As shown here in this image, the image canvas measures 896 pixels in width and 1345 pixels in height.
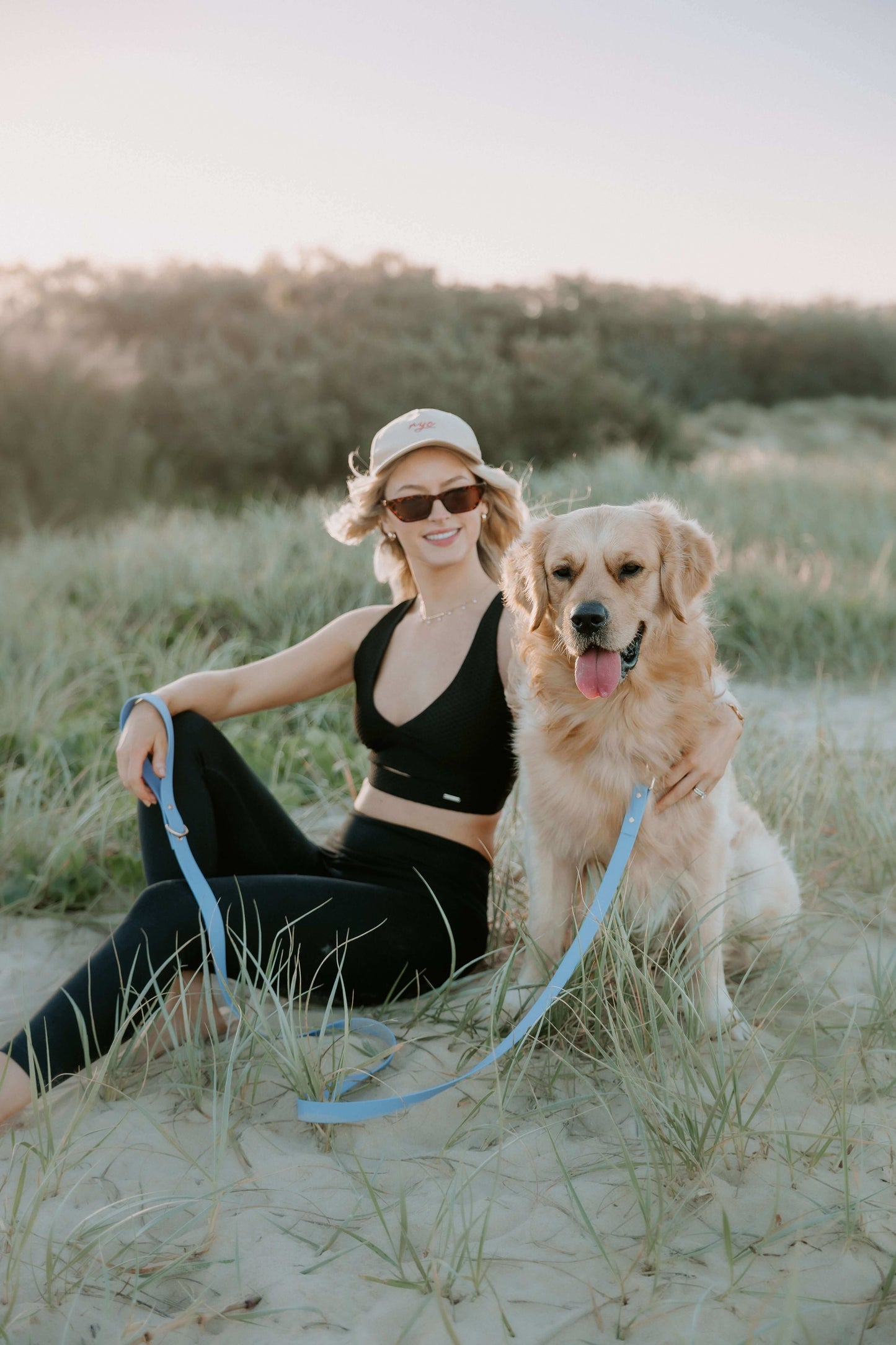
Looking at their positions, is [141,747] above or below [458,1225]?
above

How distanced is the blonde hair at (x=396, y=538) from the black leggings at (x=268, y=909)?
28.0 inches

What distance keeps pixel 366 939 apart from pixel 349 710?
2.46m

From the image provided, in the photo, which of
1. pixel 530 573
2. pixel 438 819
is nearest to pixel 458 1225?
pixel 438 819

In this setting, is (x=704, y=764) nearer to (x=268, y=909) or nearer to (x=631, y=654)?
(x=631, y=654)

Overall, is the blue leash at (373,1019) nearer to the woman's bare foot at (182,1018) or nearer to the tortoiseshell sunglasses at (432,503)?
the woman's bare foot at (182,1018)

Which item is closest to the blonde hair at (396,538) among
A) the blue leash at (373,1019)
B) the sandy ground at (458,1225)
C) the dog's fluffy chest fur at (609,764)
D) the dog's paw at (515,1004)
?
the dog's fluffy chest fur at (609,764)

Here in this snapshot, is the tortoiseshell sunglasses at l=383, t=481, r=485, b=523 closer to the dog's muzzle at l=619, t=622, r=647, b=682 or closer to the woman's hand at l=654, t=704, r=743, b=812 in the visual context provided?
the dog's muzzle at l=619, t=622, r=647, b=682

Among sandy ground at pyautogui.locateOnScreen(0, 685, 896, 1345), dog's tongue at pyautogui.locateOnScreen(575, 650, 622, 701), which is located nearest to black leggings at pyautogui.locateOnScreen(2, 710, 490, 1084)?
sandy ground at pyautogui.locateOnScreen(0, 685, 896, 1345)

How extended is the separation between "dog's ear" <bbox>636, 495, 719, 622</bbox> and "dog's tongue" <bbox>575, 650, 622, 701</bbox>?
0.66ft

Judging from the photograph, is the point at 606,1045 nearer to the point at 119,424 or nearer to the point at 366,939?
the point at 366,939

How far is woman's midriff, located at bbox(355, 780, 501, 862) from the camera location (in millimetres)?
2482

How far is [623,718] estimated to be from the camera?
Result: 2213 mm

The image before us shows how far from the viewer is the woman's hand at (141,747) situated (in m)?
2.43

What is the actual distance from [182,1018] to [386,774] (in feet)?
2.54
